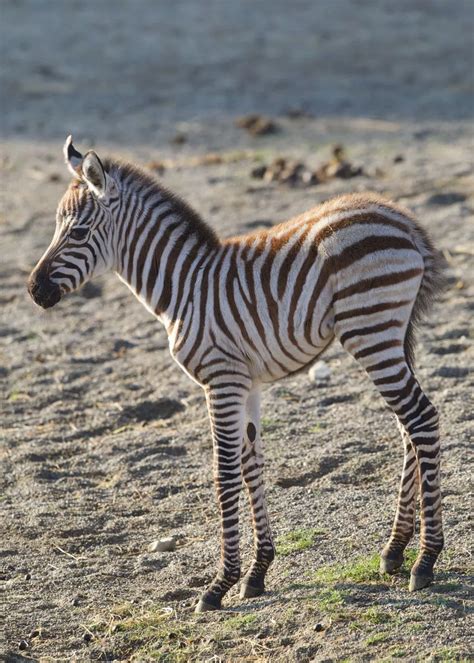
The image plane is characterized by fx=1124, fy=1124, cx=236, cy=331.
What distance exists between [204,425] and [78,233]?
8.20 feet

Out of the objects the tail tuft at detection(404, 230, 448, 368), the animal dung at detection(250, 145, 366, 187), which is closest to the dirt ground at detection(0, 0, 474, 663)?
the animal dung at detection(250, 145, 366, 187)

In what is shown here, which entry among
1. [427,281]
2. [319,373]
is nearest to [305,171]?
[319,373]

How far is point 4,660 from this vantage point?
5656 millimetres

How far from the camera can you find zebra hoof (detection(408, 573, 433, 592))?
5.75m

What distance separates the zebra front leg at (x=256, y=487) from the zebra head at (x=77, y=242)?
1245mm

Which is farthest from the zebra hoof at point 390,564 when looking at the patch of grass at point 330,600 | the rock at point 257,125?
the rock at point 257,125

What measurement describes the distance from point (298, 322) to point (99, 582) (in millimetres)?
1912

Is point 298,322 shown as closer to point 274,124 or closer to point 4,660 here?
point 4,660

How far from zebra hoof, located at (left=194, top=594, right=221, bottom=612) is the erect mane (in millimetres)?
2002

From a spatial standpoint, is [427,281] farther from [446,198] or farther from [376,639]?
[446,198]

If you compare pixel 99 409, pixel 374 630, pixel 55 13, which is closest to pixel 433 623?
pixel 374 630

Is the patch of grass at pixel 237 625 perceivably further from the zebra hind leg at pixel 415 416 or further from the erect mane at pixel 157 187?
the erect mane at pixel 157 187

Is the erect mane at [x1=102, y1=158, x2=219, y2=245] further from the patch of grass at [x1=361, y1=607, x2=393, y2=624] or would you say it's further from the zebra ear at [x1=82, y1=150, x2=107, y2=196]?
the patch of grass at [x1=361, y1=607, x2=393, y2=624]

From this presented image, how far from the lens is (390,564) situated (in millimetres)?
6043
